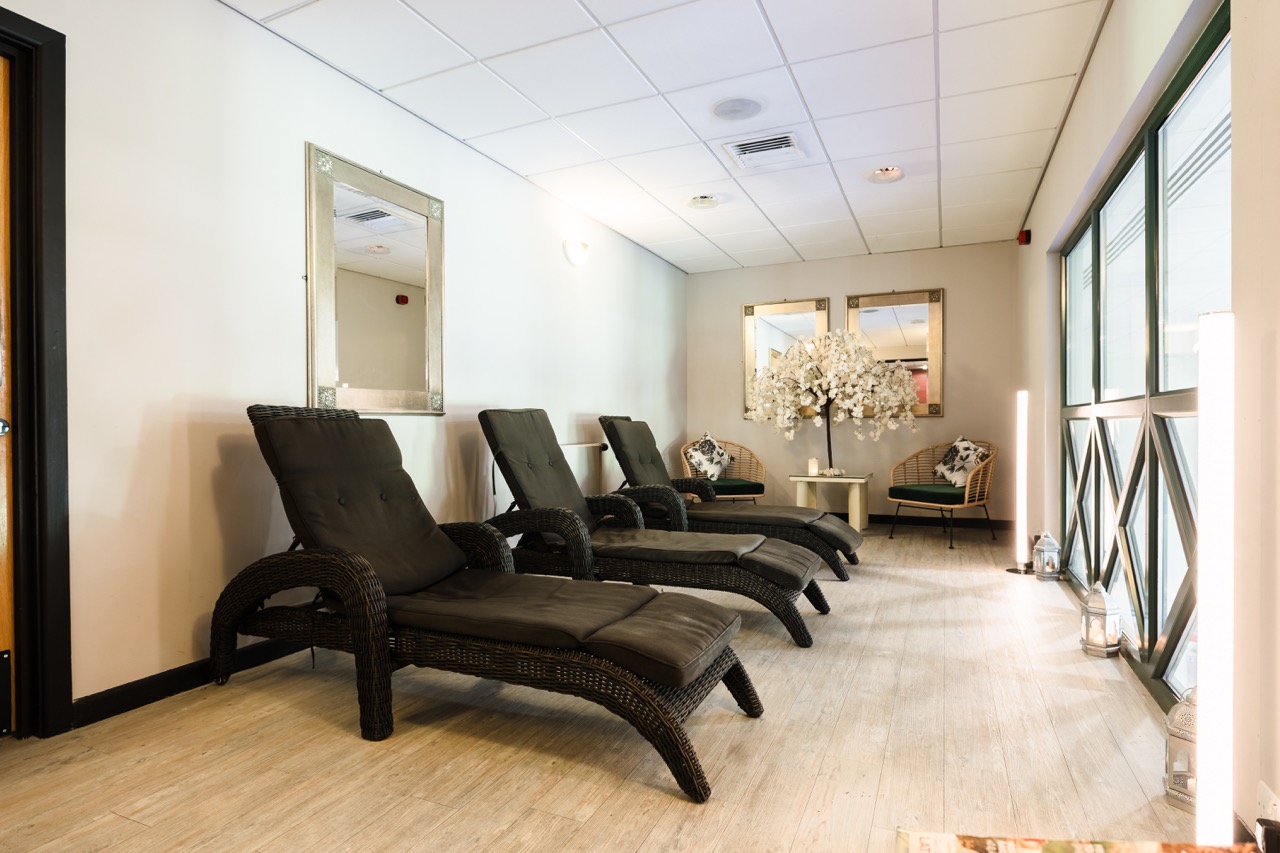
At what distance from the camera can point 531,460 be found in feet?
13.6

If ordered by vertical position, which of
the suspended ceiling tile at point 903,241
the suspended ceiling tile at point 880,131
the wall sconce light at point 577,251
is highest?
the suspended ceiling tile at point 880,131

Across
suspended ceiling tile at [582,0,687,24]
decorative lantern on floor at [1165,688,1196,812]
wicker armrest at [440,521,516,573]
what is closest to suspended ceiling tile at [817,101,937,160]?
suspended ceiling tile at [582,0,687,24]

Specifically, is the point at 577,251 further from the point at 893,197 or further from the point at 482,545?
the point at 482,545

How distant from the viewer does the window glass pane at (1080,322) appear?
401cm

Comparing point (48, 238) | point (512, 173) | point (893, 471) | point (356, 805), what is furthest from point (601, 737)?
point (893, 471)

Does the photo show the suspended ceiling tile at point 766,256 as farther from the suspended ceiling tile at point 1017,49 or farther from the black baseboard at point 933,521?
the suspended ceiling tile at point 1017,49

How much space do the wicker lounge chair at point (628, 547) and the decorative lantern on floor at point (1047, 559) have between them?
1.77 metres

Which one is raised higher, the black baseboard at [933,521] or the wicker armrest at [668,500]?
the wicker armrest at [668,500]

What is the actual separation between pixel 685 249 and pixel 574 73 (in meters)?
3.39

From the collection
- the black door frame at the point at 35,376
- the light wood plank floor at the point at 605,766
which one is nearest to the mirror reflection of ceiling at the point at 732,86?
the black door frame at the point at 35,376

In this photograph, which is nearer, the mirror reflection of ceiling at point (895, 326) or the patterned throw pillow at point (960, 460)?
the patterned throw pillow at point (960, 460)

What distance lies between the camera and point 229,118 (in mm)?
2885

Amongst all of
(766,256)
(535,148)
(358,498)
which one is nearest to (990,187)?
(766,256)

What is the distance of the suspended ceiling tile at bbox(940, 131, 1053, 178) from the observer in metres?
4.17
